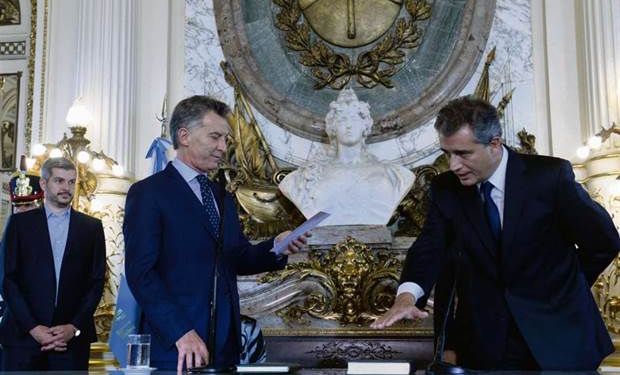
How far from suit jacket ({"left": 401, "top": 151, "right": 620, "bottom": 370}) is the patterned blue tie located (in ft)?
2.20

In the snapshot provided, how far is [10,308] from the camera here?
3740 mm

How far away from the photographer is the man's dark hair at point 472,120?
2.60m

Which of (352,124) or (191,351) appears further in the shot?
(352,124)

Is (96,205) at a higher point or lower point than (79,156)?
lower

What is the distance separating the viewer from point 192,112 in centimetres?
284

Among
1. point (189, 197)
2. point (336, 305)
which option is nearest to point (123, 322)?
point (336, 305)

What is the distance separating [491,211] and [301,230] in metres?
0.64

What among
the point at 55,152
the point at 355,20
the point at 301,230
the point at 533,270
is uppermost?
the point at 355,20

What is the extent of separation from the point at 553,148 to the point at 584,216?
340 cm

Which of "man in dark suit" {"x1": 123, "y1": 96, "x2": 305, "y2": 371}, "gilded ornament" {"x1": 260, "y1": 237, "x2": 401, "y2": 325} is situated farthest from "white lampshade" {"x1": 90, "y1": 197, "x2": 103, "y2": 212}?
"man in dark suit" {"x1": 123, "y1": 96, "x2": 305, "y2": 371}

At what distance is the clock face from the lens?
20.9ft

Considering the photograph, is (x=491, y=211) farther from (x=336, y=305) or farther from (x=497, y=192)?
(x=336, y=305)

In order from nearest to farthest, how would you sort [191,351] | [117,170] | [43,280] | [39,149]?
[191,351] → [43,280] → [39,149] → [117,170]

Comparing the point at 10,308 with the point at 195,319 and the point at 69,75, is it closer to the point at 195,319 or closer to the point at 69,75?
the point at 195,319
